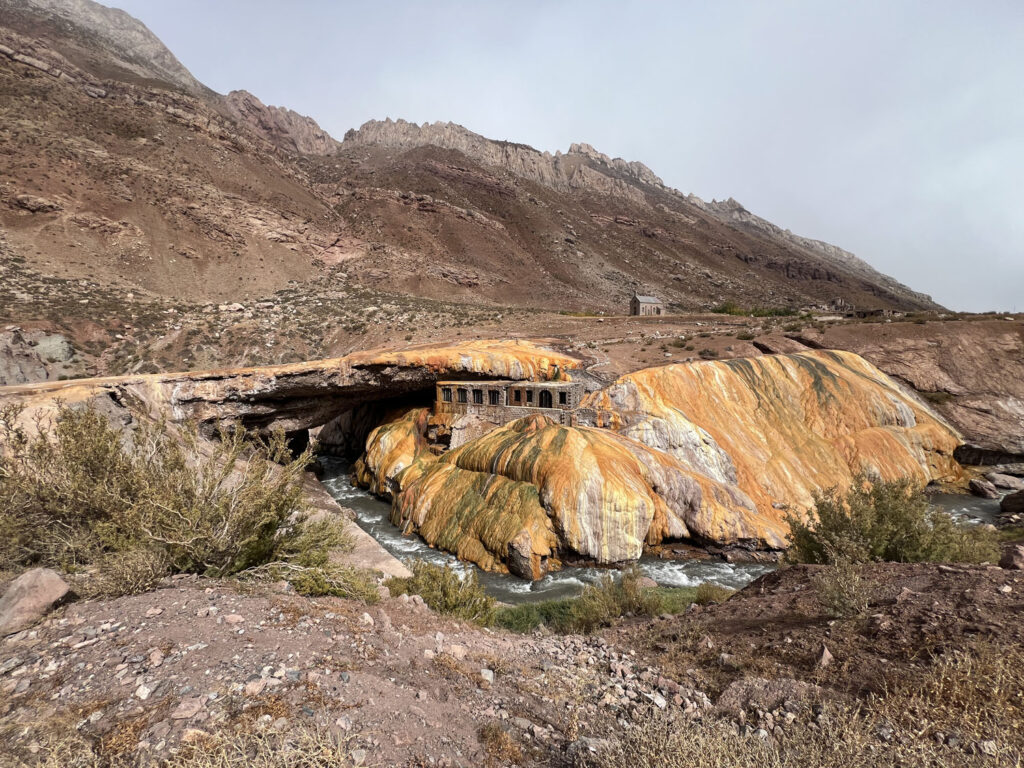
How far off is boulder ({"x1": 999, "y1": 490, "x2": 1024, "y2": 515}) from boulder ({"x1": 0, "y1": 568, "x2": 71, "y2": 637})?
1128 inches

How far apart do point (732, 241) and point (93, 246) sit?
11390 centimetres

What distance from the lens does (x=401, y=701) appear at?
3.64m

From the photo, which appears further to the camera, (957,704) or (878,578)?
(878,578)

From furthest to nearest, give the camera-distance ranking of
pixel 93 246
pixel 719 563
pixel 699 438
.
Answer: pixel 93 246, pixel 699 438, pixel 719 563

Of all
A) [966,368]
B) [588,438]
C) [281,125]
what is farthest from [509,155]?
[588,438]

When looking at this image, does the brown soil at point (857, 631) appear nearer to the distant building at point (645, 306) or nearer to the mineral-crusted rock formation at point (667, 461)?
the mineral-crusted rock formation at point (667, 461)

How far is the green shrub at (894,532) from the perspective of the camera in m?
7.16

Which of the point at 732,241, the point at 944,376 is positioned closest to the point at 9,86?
the point at 944,376

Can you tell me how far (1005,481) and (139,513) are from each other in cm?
3306

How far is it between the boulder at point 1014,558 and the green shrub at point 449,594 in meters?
7.86

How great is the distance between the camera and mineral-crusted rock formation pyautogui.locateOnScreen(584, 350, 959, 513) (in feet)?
56.3

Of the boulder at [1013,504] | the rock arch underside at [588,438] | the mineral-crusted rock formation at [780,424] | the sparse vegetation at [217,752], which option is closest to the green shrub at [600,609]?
the rock arch underside at [588,438]

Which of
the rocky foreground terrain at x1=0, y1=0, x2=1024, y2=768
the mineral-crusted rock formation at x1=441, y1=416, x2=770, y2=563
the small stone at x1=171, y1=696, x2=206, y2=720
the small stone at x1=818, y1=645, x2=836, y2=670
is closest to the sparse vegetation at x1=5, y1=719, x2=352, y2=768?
the rocky foreground terrain at x1=0, y1=0, x2=1024, y2=768

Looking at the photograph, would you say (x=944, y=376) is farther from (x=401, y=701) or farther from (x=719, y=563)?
(x=401, y=701)
